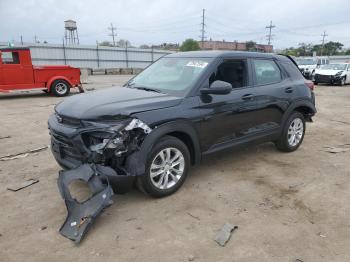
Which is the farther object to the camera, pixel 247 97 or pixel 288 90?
pixel 288 90

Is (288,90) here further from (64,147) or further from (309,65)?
(309,65)

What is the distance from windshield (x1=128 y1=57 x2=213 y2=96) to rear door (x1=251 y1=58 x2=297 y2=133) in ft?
3.31

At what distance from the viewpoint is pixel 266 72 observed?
529 cm

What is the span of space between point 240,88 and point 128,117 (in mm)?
1959

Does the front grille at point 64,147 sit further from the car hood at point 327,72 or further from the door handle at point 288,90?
the car hood at point 327,72

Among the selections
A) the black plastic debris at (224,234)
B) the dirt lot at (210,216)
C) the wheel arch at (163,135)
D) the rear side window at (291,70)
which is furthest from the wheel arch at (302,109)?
the black plastic debris at (224,234)

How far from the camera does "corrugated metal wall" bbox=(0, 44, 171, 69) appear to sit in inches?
1286

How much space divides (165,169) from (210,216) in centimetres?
78

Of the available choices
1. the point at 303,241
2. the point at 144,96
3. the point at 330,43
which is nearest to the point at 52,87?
the point at 144,96

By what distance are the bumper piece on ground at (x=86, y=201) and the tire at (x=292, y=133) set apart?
334cm

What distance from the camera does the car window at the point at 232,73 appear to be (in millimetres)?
4552

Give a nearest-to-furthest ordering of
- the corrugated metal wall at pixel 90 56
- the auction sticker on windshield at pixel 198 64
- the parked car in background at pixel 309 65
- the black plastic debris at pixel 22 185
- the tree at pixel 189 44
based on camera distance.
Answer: the black plastic debris at pixel 22 185, the auction sticker on windshield at pixel 198 64, the parked car in background at pixel 309 65, the corrugated metal wall at pixel 90 56, the tree at pixel 189 44

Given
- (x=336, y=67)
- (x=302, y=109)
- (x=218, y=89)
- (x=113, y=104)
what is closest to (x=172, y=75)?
(x=218, y=89)

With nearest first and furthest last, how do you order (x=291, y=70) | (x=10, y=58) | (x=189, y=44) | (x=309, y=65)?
(x=291, y=70) → (x=10, y=58) → (x=309, y=65) → (x=189, y=44)
